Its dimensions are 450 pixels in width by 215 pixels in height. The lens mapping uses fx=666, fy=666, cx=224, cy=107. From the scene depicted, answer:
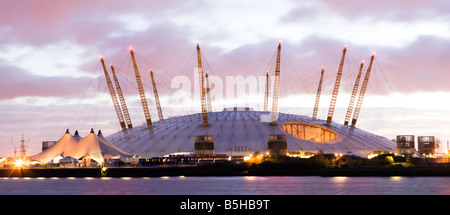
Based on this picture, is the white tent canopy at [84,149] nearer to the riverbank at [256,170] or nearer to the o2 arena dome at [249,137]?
the riverbank at [256,170]

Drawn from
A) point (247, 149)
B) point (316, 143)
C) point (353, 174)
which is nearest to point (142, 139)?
point (247, 149)

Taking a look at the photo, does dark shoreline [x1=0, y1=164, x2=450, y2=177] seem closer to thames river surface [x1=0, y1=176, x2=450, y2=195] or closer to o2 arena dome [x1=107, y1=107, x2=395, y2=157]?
o2 arena dome [x1=107, y1=107, x2=395, y2=157]

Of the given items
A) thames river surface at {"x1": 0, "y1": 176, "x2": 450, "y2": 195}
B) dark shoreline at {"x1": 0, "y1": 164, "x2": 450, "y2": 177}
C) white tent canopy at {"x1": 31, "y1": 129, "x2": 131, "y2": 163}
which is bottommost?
thames river surface at {"x1": 0, "y1": 176, "x2": 450, "y2": 195}

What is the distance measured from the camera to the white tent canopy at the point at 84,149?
166 m

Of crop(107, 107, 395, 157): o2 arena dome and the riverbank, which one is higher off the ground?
crop(107, 107, 395, 157): o2 arena dome

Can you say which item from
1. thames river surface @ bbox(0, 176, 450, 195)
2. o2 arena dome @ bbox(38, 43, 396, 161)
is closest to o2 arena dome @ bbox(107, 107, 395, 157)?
o2 arena dome @ bbox(38, 43, 396, 161)

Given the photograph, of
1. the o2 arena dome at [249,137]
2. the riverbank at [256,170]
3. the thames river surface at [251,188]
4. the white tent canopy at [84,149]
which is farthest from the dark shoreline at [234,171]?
the thames river surface at [251,188]

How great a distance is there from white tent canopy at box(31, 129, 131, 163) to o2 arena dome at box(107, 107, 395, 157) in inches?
433

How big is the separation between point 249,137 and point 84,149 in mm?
43209

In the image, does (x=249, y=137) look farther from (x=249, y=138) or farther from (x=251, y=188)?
(x=251, y=188)

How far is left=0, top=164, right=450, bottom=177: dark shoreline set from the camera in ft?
490
